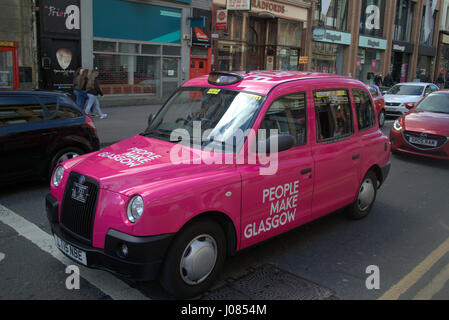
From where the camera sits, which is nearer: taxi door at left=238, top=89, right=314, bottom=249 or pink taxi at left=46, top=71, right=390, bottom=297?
pink taxi at left=46, top=71, right=390, bottom=297

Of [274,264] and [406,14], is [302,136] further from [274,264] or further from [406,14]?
[406,14]

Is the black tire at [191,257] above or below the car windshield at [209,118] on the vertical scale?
below

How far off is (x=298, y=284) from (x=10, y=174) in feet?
15.6

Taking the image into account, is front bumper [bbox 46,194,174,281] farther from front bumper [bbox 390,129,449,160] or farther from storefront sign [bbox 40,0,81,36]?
storefront sign [bbox 40,0,81,36]

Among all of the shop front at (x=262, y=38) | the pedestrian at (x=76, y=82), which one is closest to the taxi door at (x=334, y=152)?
the pedestrian at (x=76, y=82)

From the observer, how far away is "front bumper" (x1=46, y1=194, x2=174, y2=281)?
325 centimetres

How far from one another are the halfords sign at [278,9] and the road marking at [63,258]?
61.2 feet

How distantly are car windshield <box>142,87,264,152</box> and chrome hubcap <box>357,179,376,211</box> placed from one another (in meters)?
2.34

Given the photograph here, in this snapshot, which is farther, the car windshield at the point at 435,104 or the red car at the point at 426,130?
the car windshield at the point at 435,104

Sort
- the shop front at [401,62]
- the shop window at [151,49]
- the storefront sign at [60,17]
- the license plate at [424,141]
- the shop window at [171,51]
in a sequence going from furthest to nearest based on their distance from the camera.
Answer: the shop front at [401,62] → the shop window at [171,51] → the shop window at [151,49] → the storefront sign at [60,17] → the license plate at [424,141]

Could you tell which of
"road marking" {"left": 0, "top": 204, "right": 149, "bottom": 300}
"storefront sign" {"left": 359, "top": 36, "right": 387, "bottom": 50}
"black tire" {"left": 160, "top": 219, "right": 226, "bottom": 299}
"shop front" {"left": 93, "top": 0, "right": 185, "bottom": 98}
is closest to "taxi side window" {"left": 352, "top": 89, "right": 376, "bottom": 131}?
"black tire" {"left": 160, "top": 219, "right": 226, "bottom": 299}

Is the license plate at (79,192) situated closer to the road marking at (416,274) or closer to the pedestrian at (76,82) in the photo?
the road marking at (416,274)

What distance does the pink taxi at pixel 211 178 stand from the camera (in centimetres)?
335

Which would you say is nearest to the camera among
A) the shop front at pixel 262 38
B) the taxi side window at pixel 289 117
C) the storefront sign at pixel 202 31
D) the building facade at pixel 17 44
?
the taxi side window at pixel 289 117
